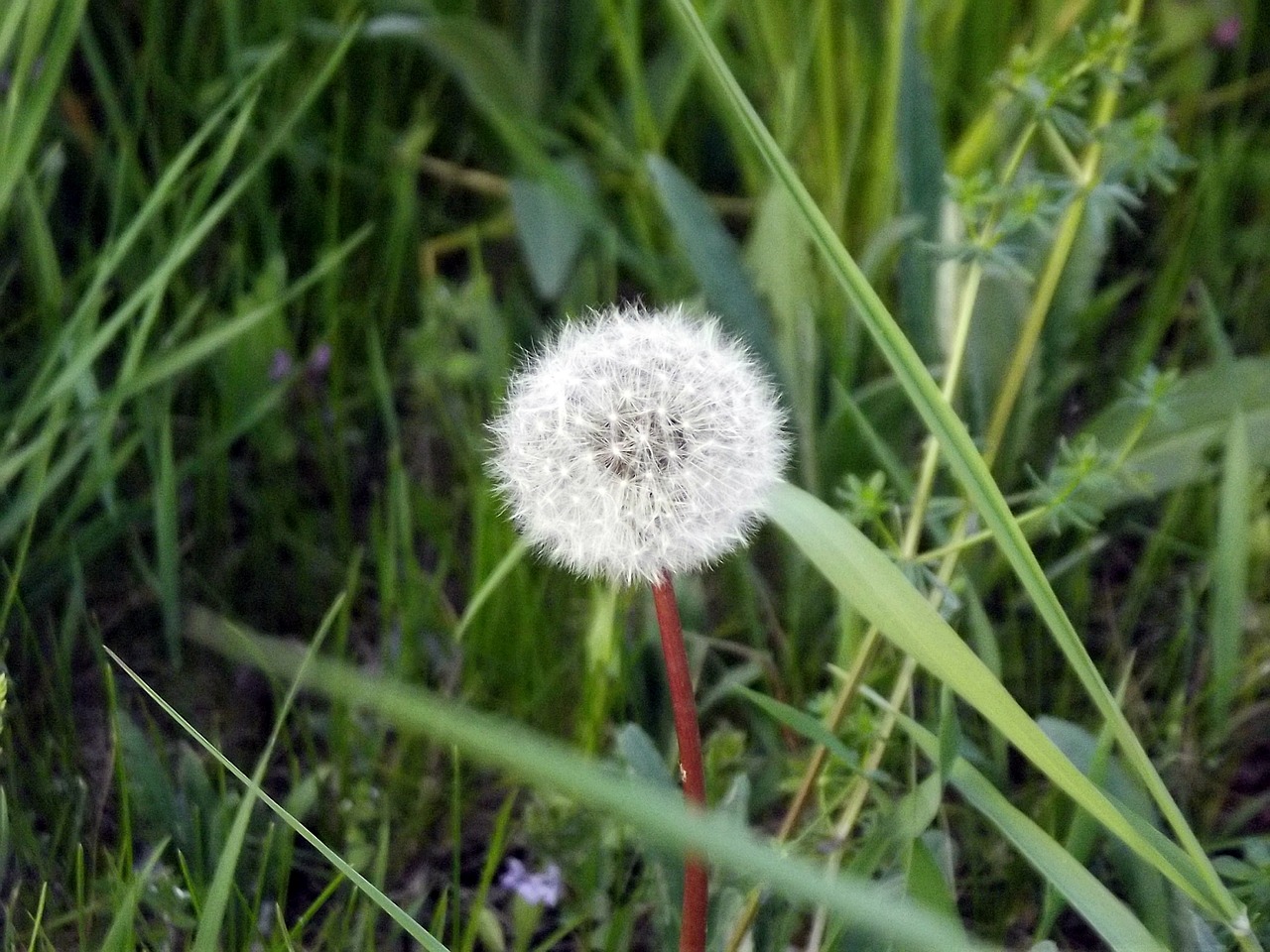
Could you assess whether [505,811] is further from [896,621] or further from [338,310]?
[338,310]

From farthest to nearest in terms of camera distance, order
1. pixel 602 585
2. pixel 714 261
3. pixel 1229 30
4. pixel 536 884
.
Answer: pixel 1229 30 < pixel 714 261 < pixel 602 585 < pixel 536 884

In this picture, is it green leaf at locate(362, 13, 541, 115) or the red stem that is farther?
green leaf at locate(362, 13, 541, 115)

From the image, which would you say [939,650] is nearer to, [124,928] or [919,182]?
[124,928]

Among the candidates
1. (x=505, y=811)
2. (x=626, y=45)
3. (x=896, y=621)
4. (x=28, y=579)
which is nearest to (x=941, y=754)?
(x=896, y=621)

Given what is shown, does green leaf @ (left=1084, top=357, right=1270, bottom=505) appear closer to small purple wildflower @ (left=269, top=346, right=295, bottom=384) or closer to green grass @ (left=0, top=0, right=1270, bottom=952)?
green grass @ (left=0, top=0, right=1270, bottom=952)

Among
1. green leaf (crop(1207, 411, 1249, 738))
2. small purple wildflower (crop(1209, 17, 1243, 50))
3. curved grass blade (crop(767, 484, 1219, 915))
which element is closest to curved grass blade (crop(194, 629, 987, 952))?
curved grass blade (crop(767, 484, 1219, 915))

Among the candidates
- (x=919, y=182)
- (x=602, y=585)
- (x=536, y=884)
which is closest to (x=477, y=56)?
(x=919, y=182)
